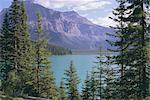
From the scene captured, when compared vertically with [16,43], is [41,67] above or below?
below

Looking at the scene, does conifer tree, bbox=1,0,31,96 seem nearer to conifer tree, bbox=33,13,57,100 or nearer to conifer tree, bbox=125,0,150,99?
conifer tree, bbox=33,13,57,100

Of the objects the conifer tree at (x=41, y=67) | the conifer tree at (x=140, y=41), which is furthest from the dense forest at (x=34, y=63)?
the conifer tree at (x=140, y=41)

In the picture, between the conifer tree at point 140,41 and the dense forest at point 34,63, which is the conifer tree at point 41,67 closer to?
the dense forest at point 34,63

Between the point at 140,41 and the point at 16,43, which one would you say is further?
the point at 16,43

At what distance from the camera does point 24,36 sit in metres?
47.1

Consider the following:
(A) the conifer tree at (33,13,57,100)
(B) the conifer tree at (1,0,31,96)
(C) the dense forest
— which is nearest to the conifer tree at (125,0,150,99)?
(C) the dense forest

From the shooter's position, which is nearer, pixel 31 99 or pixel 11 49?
pixel 31 99

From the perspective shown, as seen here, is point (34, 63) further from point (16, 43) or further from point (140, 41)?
point (140, 41)

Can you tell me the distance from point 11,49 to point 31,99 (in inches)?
795

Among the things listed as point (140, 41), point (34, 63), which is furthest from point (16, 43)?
point (140, 41)

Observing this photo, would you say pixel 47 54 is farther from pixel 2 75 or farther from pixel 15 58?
pixel 2 75

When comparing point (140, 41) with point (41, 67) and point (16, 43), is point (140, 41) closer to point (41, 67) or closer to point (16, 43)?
point (41, 67)

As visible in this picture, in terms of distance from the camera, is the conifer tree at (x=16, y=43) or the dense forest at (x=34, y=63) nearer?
the dense forest at (x=34, y=63)

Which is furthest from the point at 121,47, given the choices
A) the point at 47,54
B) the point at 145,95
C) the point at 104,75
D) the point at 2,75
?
the point at 2,75
